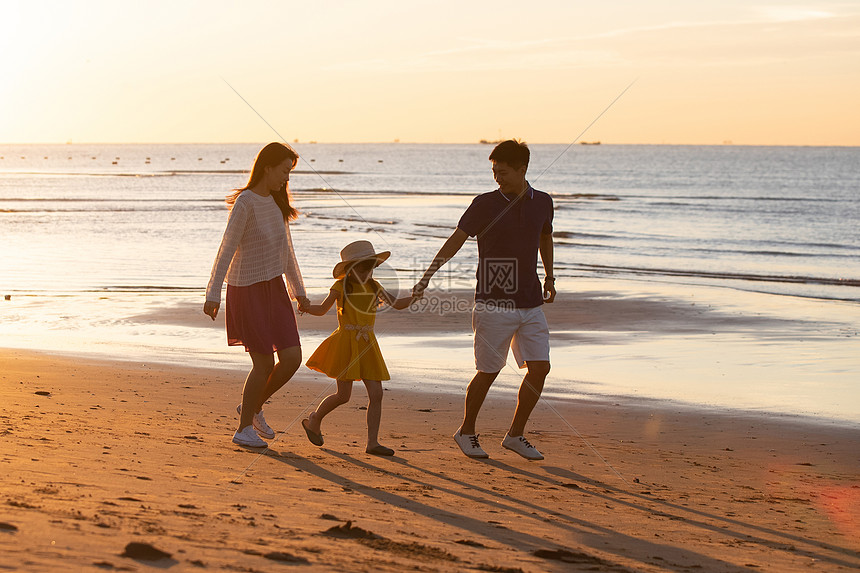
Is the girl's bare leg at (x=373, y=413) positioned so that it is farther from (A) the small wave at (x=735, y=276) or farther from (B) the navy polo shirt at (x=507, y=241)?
(A) the small wave at (x=735, y=276)

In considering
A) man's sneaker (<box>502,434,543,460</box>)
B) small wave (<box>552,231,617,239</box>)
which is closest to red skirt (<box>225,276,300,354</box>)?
man's sneaker (<box>502,434,543,460</box>)

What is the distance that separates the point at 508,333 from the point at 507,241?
1.97 feet

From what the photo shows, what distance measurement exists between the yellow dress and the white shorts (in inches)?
26.8

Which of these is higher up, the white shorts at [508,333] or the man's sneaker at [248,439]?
the white shorts at [508,333]

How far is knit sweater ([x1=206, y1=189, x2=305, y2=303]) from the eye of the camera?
5559mm

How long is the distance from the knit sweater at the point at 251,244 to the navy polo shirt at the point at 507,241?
116cm

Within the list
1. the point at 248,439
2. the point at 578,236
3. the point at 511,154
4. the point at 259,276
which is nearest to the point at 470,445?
the point at 248,439

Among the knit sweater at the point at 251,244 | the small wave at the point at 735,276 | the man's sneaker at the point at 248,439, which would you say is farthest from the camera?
the small wave at the point at 735,276

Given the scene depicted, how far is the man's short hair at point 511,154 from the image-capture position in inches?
227

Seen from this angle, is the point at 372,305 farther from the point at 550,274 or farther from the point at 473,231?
the point at 550,274

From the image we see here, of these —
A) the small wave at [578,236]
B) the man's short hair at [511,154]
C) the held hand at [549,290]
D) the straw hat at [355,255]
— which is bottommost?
the held hand at [549,290]

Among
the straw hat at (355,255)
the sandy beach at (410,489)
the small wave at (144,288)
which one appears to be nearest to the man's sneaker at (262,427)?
the sandy beach at (410,489)

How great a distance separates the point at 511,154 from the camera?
5777 millimetres

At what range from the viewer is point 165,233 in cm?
2658
